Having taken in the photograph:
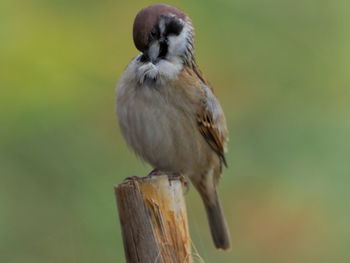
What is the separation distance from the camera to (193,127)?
17.0 ft

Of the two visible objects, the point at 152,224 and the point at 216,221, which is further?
the point at 216,221

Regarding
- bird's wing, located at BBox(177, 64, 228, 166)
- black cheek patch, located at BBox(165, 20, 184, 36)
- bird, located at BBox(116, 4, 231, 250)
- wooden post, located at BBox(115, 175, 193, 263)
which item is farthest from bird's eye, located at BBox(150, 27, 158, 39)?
wooden post, located at BBox(115, 175, 193, 263)

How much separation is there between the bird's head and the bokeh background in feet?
4.15

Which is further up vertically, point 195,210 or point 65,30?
point 65,30

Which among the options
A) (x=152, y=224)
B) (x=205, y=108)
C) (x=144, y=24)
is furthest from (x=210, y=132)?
(x=152, y=224)

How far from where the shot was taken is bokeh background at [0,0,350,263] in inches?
236

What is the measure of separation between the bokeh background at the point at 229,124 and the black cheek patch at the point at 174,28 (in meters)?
1.34

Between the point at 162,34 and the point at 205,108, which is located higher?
the point at 162,34

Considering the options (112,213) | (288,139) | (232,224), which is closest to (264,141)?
(288,139)

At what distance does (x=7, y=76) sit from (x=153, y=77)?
74.1 inches

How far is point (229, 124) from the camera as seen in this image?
6488 mm

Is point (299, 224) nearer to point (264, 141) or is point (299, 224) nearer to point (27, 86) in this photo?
point (264, 141)

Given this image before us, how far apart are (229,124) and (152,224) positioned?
2.99 m

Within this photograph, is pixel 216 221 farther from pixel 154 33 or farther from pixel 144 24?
pixel 144 24
